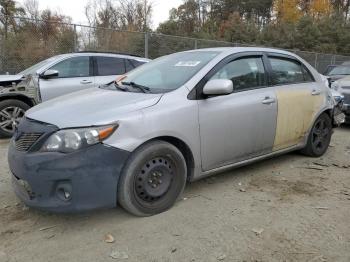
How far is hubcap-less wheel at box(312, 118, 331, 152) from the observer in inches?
214

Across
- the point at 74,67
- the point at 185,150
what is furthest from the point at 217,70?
the point at 74,67

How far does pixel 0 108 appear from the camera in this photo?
6.84 m

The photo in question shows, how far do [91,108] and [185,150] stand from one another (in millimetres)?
1016

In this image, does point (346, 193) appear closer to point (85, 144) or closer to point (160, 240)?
point (160, 240)

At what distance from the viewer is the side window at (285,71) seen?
478 centimetres

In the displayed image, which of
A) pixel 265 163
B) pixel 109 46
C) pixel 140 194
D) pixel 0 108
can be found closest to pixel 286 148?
pixel 265 163

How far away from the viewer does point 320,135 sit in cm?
555

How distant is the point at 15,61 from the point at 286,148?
935 cm

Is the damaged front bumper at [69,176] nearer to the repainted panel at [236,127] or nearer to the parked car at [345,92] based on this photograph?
the repainted panel at [236,127]

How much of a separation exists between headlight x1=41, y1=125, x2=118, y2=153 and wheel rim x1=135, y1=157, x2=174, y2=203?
535 millimetres

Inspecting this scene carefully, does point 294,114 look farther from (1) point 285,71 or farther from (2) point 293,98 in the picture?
(1) point 285,71

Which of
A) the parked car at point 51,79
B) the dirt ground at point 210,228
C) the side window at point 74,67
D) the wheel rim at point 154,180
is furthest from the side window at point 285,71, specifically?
the side window at point 74,67

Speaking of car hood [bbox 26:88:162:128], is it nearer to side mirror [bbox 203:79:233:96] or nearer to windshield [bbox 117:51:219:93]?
windshield [bbox 117:51:219:93]

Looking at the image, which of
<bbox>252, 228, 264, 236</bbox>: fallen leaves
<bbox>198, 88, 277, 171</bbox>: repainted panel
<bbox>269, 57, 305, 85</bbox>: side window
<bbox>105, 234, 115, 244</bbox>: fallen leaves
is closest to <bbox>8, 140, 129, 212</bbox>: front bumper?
<bbox>105, 234, 115, 244</bbox>: fallen leaves
